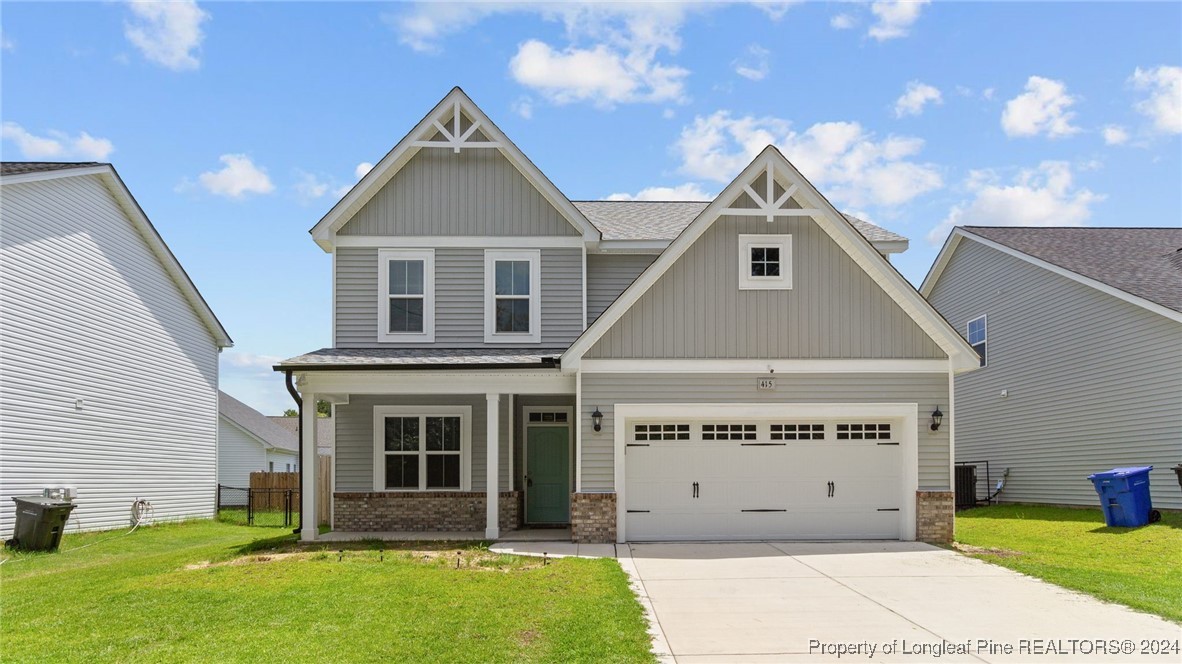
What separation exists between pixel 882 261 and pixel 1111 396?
323 inches

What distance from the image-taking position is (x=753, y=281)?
1516cm

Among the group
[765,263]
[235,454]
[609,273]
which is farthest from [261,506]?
[765,263]

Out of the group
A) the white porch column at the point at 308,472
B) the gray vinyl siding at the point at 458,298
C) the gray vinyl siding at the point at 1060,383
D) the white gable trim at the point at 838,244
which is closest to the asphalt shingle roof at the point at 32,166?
the gray vinyl siding at the point at 458,298

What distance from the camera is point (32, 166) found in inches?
720

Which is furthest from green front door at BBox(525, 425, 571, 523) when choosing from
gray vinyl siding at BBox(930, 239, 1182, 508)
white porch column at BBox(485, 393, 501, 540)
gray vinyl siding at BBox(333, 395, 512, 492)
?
gray vinyl siding at BBox(930, 239, 1182, 508)

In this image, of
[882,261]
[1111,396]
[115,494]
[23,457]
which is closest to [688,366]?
[882,261]

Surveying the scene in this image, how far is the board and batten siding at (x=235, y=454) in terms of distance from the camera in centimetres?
3644

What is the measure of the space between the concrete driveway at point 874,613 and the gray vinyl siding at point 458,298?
17.8 feet

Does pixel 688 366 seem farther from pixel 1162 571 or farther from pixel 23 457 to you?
pixel 23 457

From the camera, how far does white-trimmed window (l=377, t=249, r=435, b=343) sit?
1731cm

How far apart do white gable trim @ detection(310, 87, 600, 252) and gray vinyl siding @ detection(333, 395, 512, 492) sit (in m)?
3.02

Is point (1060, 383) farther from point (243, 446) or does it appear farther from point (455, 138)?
point (243, 446)

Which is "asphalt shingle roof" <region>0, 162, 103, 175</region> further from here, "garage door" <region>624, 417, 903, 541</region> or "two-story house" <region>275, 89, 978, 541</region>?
"garage door" <region>624, 417, 903, 541</region>

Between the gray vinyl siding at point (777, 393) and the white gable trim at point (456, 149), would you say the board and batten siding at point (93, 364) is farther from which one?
the gray vinyl siding at point (777, 393)
